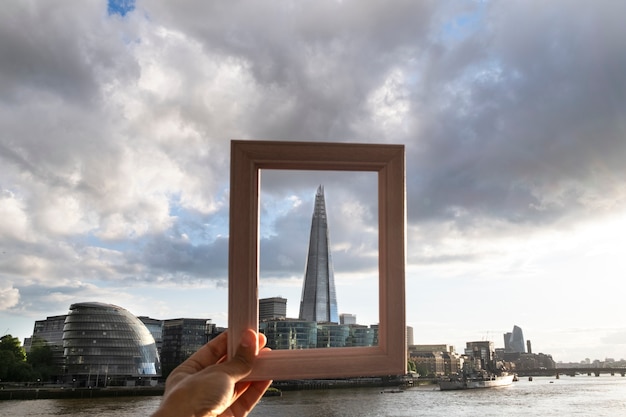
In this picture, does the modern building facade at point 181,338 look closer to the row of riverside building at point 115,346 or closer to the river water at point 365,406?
the row of riverside building at point 115,346

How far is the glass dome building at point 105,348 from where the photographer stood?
4084cm

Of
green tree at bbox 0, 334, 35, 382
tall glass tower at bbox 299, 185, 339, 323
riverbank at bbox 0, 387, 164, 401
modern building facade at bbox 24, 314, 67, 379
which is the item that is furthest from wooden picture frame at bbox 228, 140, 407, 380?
modern building facade at bbox 24, 314, 67, 379

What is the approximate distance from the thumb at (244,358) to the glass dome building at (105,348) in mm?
41948

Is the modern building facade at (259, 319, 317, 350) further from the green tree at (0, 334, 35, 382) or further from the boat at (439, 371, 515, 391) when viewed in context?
the boat at (439, 371, 515, 391)

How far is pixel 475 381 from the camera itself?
47750 millimetres

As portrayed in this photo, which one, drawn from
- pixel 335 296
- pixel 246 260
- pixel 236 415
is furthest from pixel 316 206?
pixel 236 415

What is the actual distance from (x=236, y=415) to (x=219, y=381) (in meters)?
0.32

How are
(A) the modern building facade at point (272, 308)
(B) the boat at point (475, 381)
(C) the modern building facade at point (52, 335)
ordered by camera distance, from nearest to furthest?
(A) the modern building facade at point (272, 308), (C) the modern building facade at point (52, 335), (B) the boat at point (475, 381)

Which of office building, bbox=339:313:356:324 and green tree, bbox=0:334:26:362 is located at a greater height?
office building, bbox=339:313:356:324

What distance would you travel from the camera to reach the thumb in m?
1.39

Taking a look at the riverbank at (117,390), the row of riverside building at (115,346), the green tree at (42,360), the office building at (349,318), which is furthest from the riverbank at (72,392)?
the office building at (349,318)

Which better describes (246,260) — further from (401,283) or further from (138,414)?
(138,414)

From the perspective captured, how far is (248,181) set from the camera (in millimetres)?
1524

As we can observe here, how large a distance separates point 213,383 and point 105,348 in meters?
43.6
